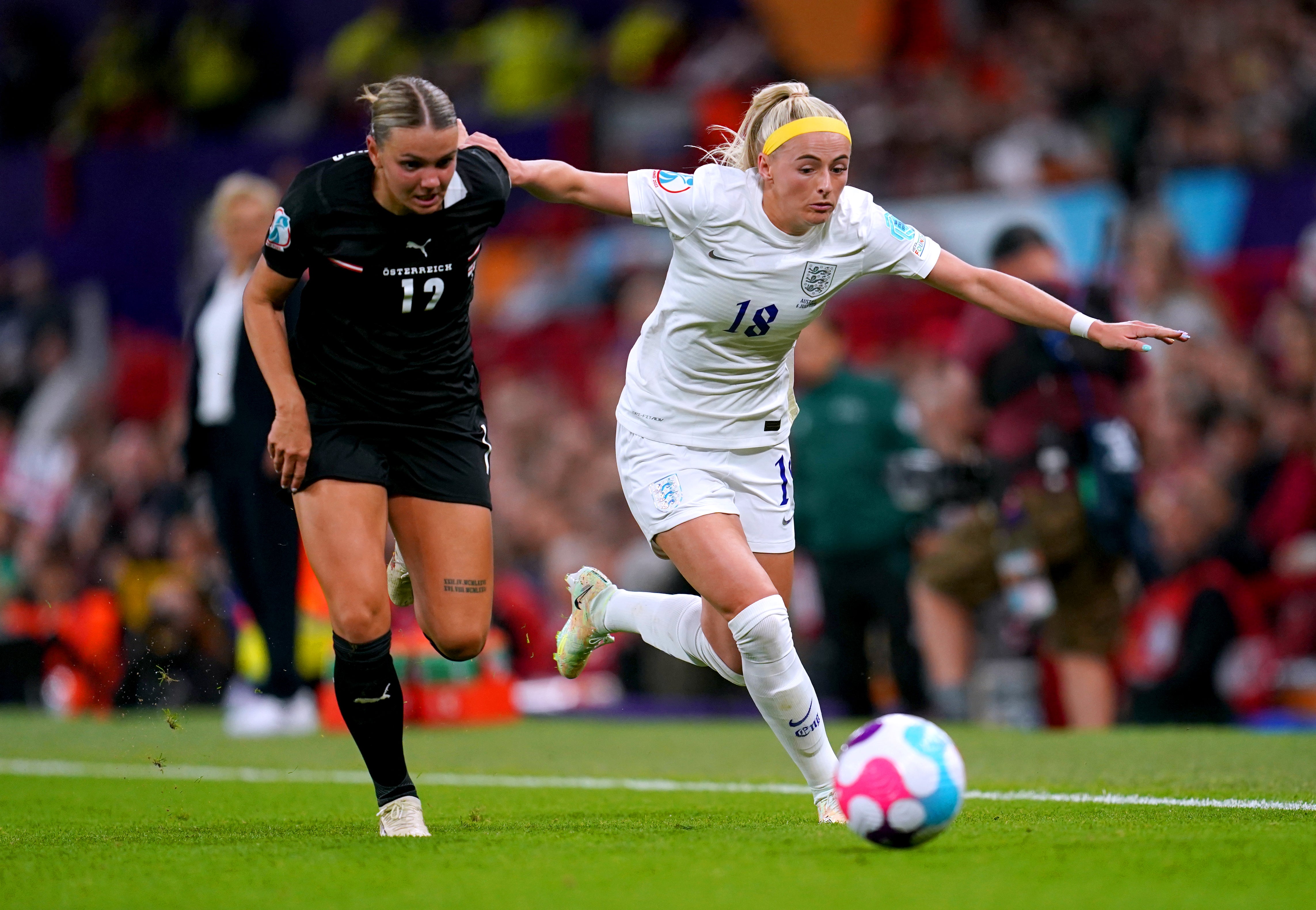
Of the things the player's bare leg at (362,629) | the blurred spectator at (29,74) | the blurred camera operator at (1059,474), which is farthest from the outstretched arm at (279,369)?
the blurred spectator at (29,74)

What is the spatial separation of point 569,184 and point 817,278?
87 cm

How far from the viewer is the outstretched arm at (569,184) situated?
18.5ft

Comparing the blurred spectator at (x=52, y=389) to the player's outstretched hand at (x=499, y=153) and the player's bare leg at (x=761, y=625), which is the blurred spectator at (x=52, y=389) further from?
the player's bare leg at (x=761, y=625)

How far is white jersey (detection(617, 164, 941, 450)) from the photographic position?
5.68m

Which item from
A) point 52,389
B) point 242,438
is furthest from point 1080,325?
point 52,389

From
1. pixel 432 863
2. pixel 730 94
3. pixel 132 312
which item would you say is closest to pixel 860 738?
pixel 432 863

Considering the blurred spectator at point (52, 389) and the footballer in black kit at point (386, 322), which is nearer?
the footballer in black kit at point (386, 322)

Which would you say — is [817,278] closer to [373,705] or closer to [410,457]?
[410,457]

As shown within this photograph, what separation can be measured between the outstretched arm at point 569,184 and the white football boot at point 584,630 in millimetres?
1643

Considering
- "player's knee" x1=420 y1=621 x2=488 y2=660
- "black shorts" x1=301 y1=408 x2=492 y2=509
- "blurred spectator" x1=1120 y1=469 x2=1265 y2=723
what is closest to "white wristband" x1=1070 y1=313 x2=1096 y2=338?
"black shorts" x1=301 y1=408 x2=492 y2=509

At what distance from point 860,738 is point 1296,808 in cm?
170

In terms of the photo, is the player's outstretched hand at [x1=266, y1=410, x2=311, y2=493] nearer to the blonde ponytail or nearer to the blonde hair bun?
the blonde hair bun

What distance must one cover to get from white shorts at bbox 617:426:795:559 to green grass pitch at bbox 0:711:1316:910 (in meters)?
0.98

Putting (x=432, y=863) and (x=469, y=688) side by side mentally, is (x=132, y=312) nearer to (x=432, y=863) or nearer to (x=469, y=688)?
(x=469, y=688)
